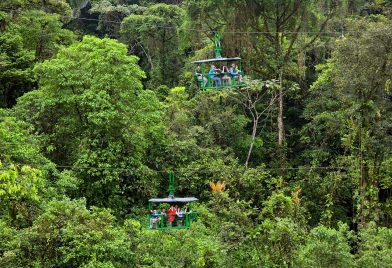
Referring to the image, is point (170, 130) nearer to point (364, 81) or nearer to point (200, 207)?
point (200, 207)

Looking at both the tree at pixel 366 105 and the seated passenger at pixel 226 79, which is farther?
A: the tree at pixel 366 105

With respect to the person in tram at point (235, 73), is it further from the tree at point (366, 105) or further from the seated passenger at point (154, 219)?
the tree at point (366, 105)

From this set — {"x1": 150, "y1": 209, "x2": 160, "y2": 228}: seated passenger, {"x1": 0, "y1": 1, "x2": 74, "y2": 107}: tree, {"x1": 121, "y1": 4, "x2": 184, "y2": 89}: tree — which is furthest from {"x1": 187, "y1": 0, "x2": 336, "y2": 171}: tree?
{"x1": 150, "y1": 209, "x2": 160, "y2": 228}: seated passenger

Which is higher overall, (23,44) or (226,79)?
(23,44)

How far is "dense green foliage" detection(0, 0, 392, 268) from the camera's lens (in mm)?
11266

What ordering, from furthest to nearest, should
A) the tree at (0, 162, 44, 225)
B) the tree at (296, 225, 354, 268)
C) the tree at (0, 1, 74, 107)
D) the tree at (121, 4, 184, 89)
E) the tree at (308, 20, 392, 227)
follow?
the tree at (121, 4, 184, 89) < the tree at (0, 1, 74, 107) < the tree at (308, 20, 392, 227) < the tree at (296, 225, 354, 268) < the tree at (0, 162, 44, 225)

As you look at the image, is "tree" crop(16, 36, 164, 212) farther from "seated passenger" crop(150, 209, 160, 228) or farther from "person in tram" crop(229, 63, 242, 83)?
"person in tram" crop(229, 63, 242, 83)

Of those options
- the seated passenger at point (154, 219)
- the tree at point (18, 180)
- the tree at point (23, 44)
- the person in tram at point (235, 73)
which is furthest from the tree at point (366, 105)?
the tree at point (18, 180)

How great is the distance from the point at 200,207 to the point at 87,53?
5471 mm

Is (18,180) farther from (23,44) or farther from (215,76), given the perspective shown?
(23,44)

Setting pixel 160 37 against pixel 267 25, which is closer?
pixel 267 25

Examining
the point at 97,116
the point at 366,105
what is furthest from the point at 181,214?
the point at 366,105

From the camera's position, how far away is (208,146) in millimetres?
18156

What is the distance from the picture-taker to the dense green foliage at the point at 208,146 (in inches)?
444
